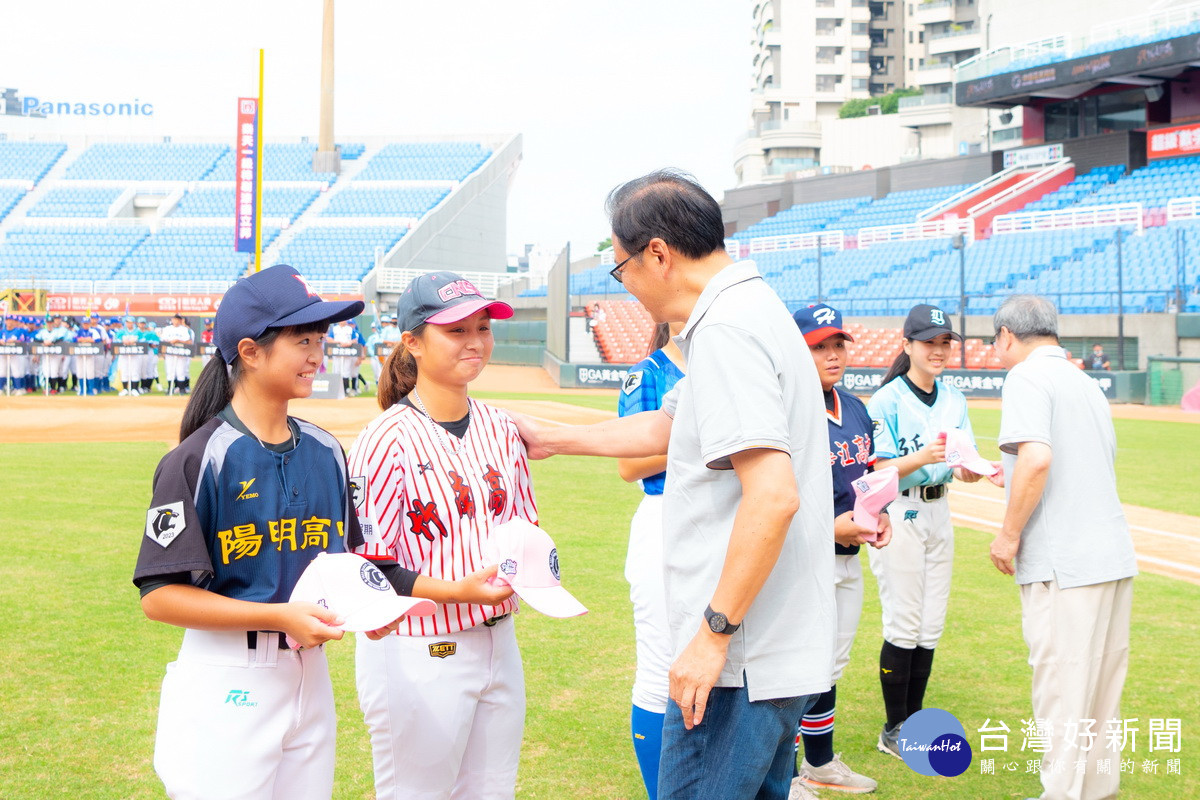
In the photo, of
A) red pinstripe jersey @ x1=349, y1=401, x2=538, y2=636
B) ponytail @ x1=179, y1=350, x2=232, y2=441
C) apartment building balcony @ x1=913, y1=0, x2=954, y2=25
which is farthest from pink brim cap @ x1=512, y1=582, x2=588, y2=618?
apartment building balcony @ x1=913, y1=0, x2=954, y2=25

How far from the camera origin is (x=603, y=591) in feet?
24.9

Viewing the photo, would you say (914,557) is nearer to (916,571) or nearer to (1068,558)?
(916,571)

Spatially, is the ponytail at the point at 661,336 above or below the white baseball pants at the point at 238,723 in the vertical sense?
above

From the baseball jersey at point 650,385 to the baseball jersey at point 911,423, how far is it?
1.65m

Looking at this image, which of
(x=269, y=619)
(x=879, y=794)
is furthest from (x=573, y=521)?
(x=269, y=619)

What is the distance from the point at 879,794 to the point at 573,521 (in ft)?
19.6

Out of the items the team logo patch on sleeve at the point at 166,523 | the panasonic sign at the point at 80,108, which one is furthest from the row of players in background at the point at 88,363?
the panasonic sign at the point at 80,108

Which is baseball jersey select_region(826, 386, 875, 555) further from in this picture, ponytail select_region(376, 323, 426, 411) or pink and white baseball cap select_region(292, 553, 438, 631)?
pink and white baseball cap select_region(292, 553, 438, 631)

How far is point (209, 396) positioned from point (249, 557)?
1.51 feet

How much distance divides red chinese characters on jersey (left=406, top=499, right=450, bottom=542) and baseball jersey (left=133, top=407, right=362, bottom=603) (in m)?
0.30

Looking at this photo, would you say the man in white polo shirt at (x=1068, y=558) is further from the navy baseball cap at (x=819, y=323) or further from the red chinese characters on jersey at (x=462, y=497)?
the red chinese characters on jersey at (x=462, y=497)

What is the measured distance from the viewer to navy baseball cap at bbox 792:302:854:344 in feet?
14.8

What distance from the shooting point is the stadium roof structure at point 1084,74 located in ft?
118

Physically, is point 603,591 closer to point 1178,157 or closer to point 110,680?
point 110,680
